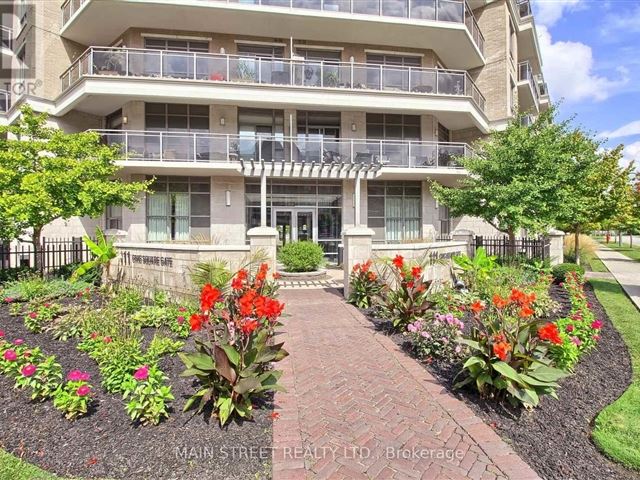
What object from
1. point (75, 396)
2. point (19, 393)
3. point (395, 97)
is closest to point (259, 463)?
point (75, 396)

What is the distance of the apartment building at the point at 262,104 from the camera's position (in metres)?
15.8

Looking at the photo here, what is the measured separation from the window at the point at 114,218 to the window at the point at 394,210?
39.2 ft

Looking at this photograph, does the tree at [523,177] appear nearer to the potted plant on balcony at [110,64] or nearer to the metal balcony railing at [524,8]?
the potted plant on balcony at [110,64]

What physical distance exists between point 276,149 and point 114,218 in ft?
27.4

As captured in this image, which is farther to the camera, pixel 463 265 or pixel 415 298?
pixel 463 265

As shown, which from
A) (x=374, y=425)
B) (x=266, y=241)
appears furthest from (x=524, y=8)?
(x=374, y=425)

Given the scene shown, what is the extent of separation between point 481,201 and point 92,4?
17.9 metres

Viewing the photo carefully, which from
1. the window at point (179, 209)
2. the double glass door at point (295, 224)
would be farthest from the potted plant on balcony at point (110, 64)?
the double glass door at point (295, 224)

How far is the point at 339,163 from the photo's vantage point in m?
16.4

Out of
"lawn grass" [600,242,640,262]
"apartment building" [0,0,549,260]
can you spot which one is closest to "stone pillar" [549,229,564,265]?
"apartment building" [0,0,549,260]

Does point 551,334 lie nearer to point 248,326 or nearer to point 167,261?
point 248,326

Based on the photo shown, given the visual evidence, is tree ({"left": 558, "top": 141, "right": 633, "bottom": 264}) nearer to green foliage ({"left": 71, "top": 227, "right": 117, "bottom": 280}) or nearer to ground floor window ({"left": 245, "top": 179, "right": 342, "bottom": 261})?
ground floor window ({"left": 245, "top": 179, "right": 342, "bottom": 261})

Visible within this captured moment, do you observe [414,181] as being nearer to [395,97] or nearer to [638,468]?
[395,97]

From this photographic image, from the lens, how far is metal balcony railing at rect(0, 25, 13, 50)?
21219 millimetres
